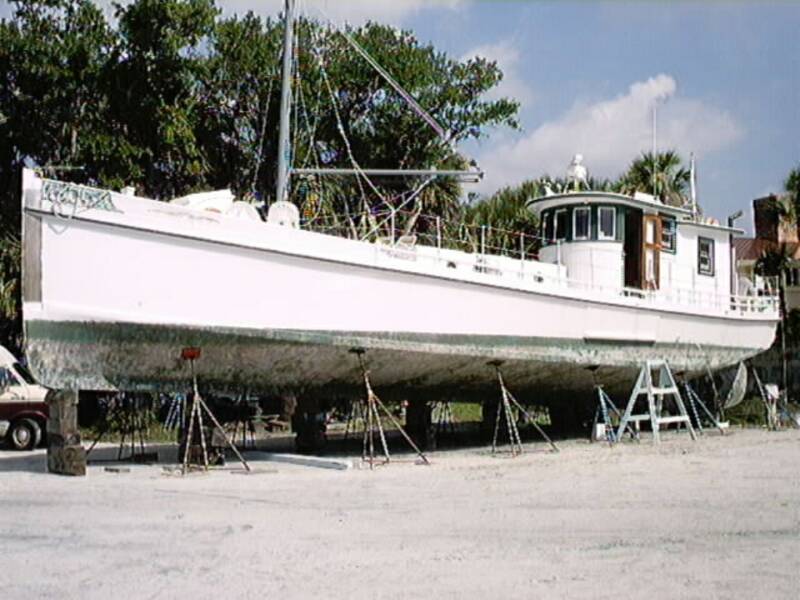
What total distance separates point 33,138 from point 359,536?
19.4 meters

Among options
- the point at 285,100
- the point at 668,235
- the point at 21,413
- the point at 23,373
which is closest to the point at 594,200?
the point at 668,235

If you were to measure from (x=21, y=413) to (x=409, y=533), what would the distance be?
1161cm

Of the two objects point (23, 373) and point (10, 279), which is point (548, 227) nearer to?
point (23, 373)

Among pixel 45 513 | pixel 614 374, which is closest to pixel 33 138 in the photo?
pixel 614 374

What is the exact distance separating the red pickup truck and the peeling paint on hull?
5.47 metres

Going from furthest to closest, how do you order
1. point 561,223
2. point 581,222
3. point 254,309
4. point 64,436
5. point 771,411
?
point 771,411, point 561,223, point 581,222, point 254,309, point 64,436

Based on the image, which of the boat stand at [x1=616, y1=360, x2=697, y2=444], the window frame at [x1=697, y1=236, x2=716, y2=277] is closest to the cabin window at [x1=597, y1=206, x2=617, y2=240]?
the boat stand at [x1=616, y1=360, x2=697, y2=444]

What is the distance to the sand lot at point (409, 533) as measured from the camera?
6613 mm

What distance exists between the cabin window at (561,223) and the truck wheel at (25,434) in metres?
9.96


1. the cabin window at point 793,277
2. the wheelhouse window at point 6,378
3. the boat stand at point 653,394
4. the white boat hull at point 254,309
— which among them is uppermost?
the cabin window at point 793,277

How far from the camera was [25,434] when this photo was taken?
17859 mm

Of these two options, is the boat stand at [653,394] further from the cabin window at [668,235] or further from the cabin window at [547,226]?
the cabin window at [547,226]

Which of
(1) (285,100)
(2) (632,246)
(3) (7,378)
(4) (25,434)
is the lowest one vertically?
(4) (25,434)

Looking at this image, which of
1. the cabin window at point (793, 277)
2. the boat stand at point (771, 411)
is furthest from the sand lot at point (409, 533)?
the cabin window at point (793, 277)
